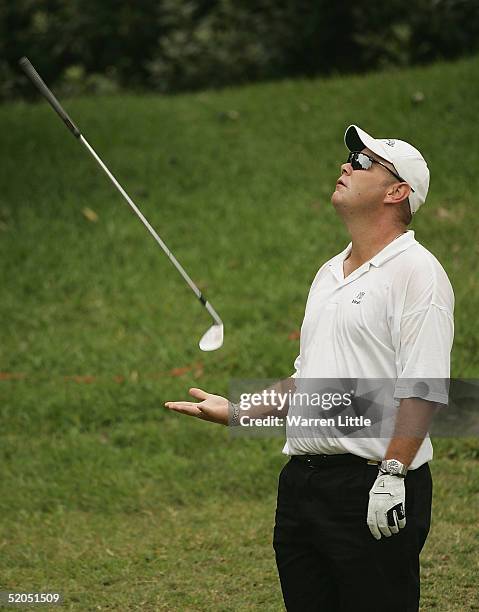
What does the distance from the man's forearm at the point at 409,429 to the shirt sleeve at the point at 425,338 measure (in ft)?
0.09

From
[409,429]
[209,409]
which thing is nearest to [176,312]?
[209,409]

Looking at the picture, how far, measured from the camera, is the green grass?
5.61 meters

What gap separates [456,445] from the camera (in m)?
6.72

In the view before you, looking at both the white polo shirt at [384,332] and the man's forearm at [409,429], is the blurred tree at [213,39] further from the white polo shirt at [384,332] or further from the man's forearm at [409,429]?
the man's forearm at [409,429]

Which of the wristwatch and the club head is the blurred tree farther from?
the wristwatch

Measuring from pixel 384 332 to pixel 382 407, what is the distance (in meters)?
0.24

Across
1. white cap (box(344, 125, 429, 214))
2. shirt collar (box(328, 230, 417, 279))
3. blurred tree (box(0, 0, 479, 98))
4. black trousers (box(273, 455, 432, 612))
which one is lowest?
black trousers (box(273, 455, 432, 612))

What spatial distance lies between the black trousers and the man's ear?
83 cm

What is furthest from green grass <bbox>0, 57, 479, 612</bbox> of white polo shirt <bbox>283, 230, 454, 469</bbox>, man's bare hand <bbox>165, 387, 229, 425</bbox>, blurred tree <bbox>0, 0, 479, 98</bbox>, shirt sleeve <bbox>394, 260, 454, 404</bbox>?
shirt sleeve <bbox>394, 260, 454, 404</bbox>

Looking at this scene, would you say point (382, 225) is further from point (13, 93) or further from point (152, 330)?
point (13, 93)

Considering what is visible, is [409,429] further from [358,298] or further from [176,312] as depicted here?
[176,312]

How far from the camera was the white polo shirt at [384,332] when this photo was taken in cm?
316

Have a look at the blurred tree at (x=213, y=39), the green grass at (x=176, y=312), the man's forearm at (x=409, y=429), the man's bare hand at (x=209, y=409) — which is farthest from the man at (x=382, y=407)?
the blurred tree at (x=213, y=39)

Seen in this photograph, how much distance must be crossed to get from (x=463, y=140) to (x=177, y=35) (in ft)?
18.4
